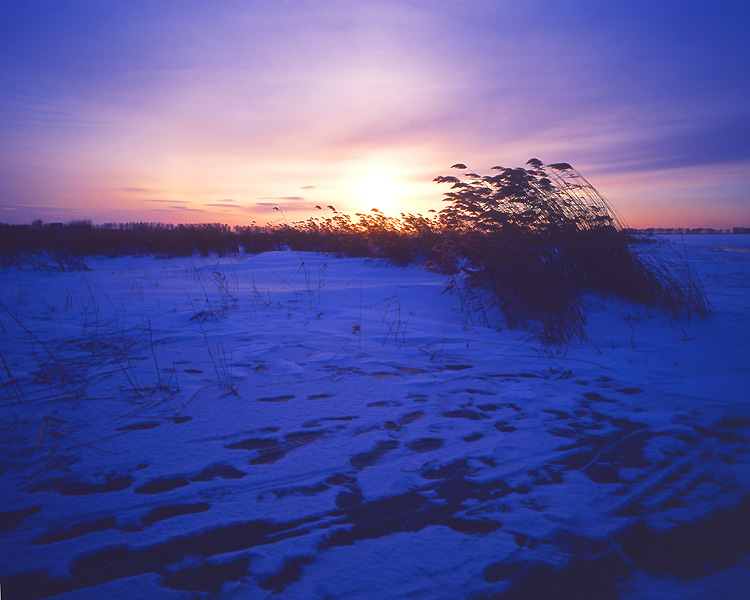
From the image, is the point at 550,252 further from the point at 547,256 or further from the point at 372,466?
the point at 372,466

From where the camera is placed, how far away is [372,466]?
1.79 meters

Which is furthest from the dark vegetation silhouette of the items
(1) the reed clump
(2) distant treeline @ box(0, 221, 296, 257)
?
(2) distant treeline @ box(0, 221, 296, 257)

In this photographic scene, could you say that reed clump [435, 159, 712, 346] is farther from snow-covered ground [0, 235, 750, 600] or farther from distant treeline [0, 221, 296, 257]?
distant treeline [0, 221, 296, 257]

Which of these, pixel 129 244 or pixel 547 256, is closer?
pixel 547 256

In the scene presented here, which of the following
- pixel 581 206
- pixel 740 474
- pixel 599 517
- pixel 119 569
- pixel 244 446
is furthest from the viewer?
pixel 581 206

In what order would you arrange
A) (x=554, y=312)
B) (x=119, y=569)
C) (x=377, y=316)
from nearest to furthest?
(x=119, y=569)
(x=554, y=312)
(x=377, y=316)

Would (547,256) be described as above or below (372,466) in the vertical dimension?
above

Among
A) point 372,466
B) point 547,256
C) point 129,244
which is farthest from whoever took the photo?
point 129,244

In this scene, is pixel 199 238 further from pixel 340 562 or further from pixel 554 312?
pixel 340 562

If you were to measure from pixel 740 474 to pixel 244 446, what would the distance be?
7.65 ft

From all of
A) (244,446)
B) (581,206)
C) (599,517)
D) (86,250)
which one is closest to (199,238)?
(86,250)

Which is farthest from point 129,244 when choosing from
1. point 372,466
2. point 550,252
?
point 372,466

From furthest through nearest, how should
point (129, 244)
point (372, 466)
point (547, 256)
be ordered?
point (129, 244)
point (547, 256)
point (372, 466)

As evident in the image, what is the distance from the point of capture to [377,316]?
4.75 metres
